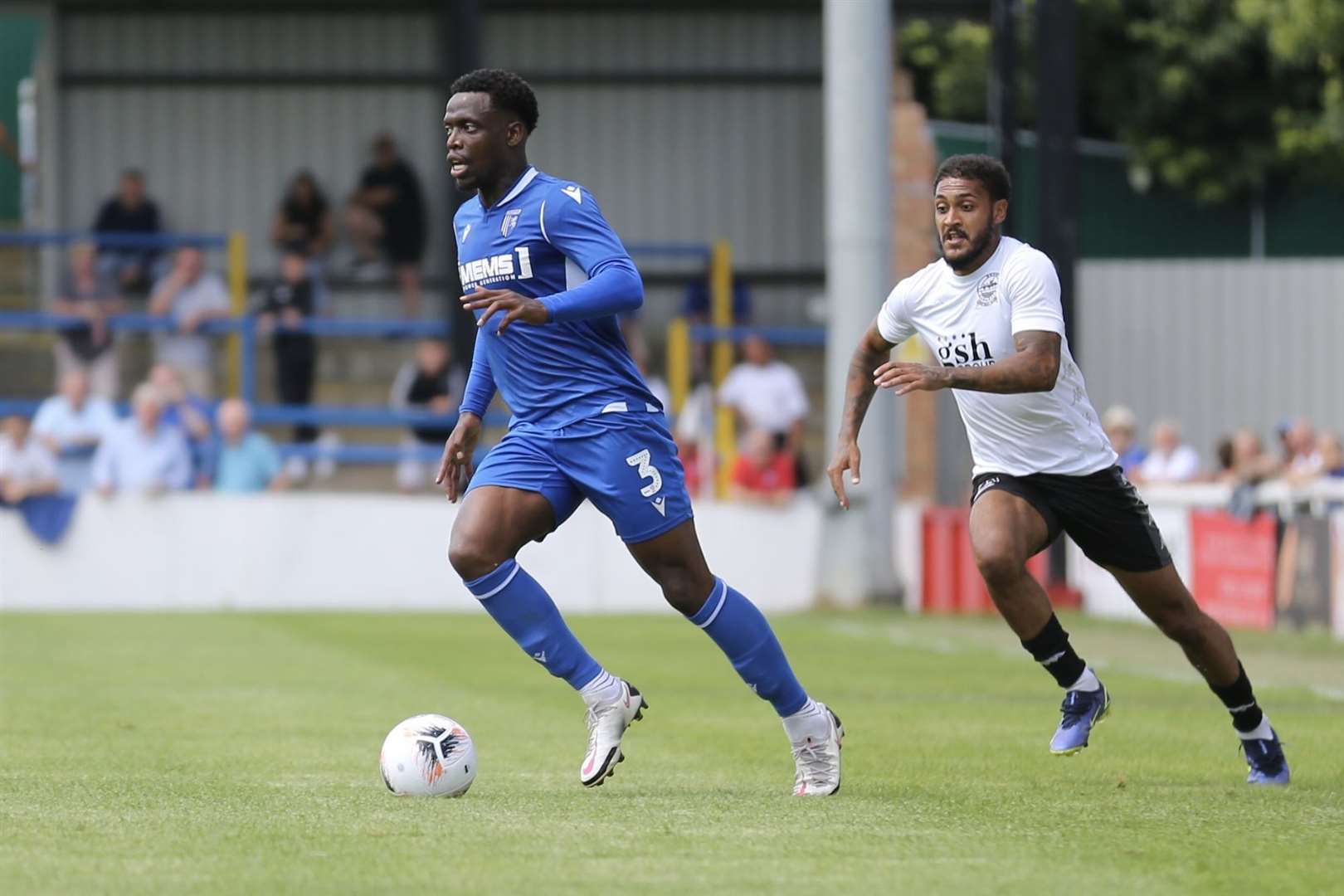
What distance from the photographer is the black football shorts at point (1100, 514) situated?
26.3ft

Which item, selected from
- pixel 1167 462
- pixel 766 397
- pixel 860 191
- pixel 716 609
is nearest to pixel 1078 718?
pixel 716 609

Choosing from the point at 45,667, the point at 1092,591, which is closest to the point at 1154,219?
the point at 1092,591

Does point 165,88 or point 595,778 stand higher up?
point 165,88

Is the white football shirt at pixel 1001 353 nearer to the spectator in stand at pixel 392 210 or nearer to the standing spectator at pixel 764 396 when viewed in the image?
the standing spectator at pixel 764 396

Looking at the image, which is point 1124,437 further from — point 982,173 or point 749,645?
point 749,645

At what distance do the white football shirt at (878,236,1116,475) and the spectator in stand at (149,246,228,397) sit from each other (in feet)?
52.6

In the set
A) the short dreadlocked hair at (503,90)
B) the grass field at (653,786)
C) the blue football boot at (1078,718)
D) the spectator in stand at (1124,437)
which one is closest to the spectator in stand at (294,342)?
the spectator in stand at (1124,437)

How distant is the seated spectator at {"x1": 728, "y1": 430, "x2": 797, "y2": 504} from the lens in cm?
2152

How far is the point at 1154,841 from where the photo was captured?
6.41 meters

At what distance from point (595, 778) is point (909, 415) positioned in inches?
707

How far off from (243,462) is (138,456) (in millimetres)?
954

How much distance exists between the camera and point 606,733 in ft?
24.4

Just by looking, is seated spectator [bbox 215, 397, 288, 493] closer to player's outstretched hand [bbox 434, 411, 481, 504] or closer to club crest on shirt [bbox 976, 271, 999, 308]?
player's outstretched hand [bbox 434, 411, 481, 504]

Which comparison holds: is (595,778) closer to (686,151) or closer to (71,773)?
(71,773)
